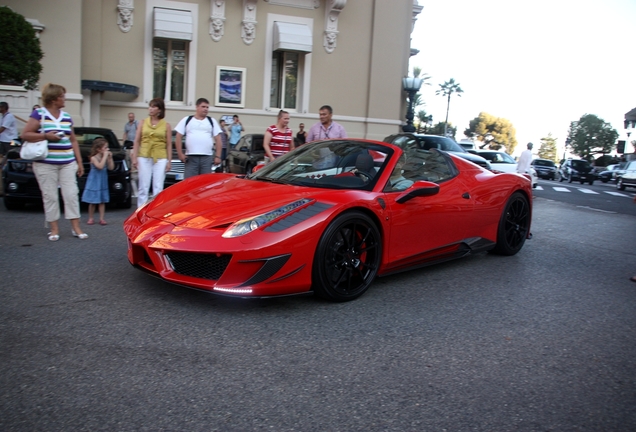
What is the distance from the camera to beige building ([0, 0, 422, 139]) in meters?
16.1

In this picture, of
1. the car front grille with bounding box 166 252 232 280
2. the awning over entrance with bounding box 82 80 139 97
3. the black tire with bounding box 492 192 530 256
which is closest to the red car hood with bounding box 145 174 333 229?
the car front grille with bounding box 166 252 232 280

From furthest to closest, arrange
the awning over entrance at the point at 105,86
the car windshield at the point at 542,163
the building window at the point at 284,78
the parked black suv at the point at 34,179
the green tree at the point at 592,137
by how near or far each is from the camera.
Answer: the green tree at the point at 592,137 → the car windshield at the point at 542,163 → the building window at the point at 284,78 → the awning over entrance at the point at 105,86 → the parked black suv at the point at 34,179

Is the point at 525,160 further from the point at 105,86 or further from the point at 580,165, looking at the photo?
the point at 580,165

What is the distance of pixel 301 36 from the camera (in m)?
18.8

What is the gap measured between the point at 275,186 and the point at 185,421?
8.19 feet

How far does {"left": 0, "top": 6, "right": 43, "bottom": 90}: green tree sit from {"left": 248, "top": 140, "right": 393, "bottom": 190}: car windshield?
8.30 metres

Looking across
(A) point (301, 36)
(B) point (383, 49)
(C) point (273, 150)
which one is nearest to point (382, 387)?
(C) point (273, 150)

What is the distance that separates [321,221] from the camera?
409 cm

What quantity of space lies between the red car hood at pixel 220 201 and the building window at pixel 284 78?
15019mm

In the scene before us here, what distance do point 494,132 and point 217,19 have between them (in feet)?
345

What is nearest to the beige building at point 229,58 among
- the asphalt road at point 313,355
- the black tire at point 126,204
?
the black tire at point 126,204

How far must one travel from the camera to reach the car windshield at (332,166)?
477cm

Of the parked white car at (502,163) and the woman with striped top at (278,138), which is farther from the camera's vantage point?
the parked white car at (502,163)

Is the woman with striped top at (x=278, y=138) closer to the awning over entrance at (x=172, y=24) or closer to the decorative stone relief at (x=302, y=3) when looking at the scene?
the awning over entrance at (x=172, y=24)
